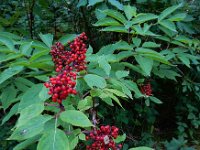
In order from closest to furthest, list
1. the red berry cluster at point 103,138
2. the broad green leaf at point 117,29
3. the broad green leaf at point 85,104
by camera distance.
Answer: the red berry cluster at point 103,138 < the broad green leaf at point 85,104 < the broad green leaf at point 117,29

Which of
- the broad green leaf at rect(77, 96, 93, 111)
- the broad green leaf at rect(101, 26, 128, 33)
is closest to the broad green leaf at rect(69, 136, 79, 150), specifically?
the broad green leaf at rect(77, 96, 93, 111)

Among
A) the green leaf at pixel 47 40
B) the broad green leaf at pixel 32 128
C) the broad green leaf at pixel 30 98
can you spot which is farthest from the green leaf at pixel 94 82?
the green leaf at pixel 47 40

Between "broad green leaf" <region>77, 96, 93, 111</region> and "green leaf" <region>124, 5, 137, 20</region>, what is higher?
"green leaf" <region>124, 5, 137, 20</region>

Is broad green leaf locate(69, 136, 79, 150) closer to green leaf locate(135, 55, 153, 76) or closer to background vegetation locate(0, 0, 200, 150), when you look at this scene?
background vegetation locate(0, 0, 200, 150)

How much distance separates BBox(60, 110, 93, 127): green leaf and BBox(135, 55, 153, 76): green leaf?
737 millimetres

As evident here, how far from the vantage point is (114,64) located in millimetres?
1720

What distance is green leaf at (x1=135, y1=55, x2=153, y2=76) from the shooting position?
5.43 feet

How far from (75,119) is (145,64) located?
2.63 feet

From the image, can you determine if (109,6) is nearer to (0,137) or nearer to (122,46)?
(122,46)

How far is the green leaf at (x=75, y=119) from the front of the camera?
961 mm

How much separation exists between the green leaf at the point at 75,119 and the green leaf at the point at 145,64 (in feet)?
2.42

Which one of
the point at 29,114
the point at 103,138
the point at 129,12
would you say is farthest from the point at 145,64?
the point at 29,114

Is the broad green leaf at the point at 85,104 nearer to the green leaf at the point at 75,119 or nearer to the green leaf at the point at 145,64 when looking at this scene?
the green leaf at the point at 75,119

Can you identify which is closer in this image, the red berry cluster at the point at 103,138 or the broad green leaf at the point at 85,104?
the red berry cluster at the point at 103,138
